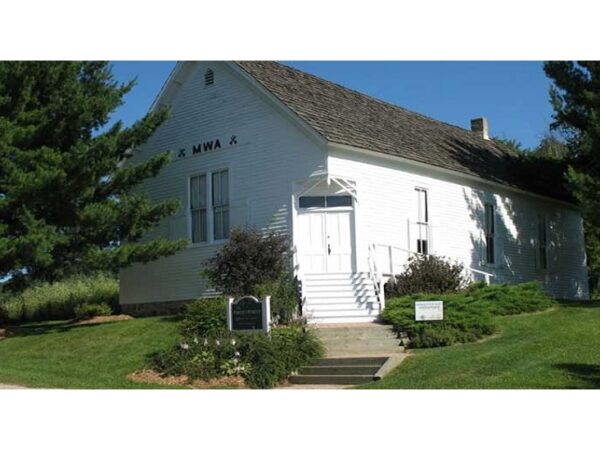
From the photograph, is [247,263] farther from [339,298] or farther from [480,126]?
[480,126]

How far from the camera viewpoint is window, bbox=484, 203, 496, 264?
27562mm

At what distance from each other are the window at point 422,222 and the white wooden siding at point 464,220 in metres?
0.20

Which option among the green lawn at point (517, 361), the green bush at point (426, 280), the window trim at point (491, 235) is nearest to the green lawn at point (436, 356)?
the green lawn at point (517, 361)

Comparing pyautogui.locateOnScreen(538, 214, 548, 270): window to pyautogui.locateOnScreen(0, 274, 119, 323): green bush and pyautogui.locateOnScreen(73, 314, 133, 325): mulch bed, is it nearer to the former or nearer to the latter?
pyautogui.locateOnScreen(73, 314, 133, 325): mulch bed

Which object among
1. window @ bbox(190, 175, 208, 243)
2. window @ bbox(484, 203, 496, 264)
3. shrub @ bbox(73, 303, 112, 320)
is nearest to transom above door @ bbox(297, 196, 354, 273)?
window @ bbox(190, 175, 208, 243)

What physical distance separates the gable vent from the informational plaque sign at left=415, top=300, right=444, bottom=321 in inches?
404

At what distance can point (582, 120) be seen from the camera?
26.1 m

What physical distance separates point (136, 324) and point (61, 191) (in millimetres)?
3971

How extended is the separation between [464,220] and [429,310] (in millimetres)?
8626

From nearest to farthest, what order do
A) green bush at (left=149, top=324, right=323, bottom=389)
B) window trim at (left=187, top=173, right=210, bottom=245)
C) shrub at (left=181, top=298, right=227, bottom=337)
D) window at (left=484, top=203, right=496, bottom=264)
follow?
1. green bush at (left=149, top=324, right=323, bottom=389)
2. shrub at (left=181, top=298, right=227, bottom=337)
3. window trim at (left=187, top=173, right=210, bottom=245)
4. window at (left=484, top=203, right=496, bottom=264)

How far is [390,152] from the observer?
77.4ft

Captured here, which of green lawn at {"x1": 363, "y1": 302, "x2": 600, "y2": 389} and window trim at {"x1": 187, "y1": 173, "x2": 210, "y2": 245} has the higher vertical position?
window trim at {"x1": 187, "y1": 173, "x2": 210, "y2": 245}

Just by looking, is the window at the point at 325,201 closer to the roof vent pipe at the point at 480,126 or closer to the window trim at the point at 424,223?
the window trim at the point at 424,223

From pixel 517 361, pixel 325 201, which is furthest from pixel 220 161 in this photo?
pixel 517 361
